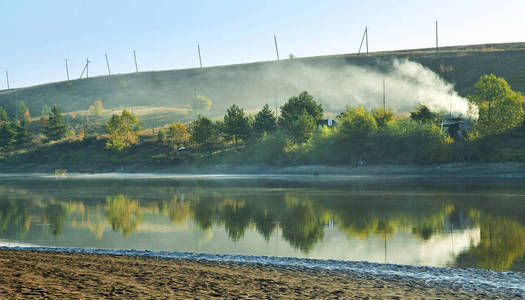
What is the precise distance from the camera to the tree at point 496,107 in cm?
8688

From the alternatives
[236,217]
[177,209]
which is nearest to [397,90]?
[177,209]

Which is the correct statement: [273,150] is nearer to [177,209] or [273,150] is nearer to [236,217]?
[177,209]

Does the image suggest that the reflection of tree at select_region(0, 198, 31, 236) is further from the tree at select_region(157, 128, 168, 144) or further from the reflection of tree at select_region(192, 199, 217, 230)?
the tree at select_region(157, 128, 168, 144)

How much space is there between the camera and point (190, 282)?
14250 mm

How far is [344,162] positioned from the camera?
93.7 meters

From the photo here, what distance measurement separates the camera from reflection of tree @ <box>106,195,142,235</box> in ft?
102

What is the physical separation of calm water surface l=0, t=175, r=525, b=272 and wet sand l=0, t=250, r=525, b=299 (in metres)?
4.61

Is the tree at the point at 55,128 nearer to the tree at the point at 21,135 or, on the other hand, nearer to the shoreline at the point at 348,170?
the tree at the point at 21,135

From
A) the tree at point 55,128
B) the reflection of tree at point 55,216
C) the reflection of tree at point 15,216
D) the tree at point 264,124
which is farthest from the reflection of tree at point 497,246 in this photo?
the tree at point 55,128

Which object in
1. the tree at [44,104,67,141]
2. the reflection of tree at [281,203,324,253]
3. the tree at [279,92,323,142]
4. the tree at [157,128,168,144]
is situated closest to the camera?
the reflection of tree at [281,203,324,253]

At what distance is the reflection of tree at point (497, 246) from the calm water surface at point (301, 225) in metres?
0.04

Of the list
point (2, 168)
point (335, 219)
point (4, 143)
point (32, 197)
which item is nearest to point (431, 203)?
point (335, 219)

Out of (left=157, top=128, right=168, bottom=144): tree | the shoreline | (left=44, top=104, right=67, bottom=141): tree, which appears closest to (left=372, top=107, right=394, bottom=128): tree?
the shoreline

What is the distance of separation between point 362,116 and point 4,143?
101 metres
